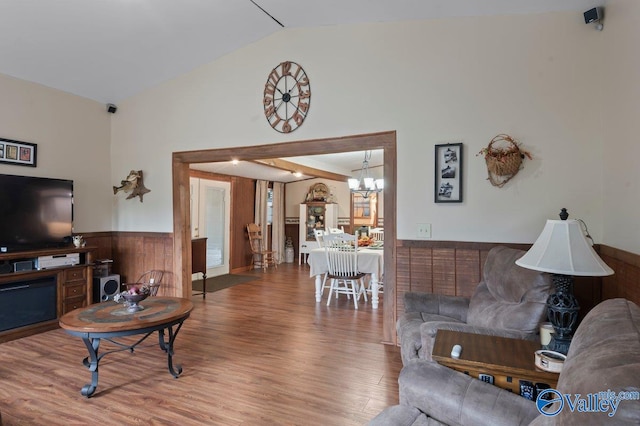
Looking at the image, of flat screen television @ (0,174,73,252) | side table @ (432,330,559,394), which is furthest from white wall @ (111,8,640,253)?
flat screen television @ (0,174,73,252)

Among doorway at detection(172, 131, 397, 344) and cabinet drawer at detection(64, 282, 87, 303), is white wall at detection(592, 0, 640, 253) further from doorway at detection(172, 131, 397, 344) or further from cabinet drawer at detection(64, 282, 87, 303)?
cabinet drawer at detection(64, 282, 87, 303)

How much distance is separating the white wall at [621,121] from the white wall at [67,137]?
Answer: 5.74 meters

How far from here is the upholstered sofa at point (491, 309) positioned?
2.11m

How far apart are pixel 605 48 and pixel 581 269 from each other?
2201 mm

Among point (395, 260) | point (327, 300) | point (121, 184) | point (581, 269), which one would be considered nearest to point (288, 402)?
point (395, 260)

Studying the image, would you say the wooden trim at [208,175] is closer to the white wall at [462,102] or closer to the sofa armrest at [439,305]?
the white wall at [462,102]

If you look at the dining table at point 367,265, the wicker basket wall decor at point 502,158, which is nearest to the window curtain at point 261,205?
the dining table at point 367,265

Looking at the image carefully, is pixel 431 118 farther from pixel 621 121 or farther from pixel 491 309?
pixel 491 309

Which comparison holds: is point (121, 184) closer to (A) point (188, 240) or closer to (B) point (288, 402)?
(A) point (188, 240)

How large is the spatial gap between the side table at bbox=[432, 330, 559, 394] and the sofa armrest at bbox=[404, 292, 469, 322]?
34.3 inches

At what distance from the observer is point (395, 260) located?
3564mm

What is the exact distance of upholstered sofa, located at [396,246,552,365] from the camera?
6.91 feet

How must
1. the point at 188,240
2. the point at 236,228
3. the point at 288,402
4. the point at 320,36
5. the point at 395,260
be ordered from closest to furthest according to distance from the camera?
the point at 288,402
the point at 395,260
the point at 320,36
the point at 188,240
the point at 236,228

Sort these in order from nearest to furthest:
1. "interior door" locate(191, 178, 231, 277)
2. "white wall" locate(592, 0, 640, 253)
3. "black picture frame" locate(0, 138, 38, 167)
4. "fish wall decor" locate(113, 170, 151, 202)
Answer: "white wall" locate(592, 0, 640, 253) < "black picture frame" locate(0, 138, 38, 167) < "fish wall decor" locate(113, 170, 151, 202) < "interior door" locate(191, 178, 231, 277)
